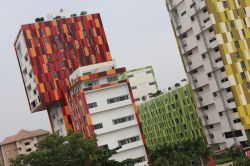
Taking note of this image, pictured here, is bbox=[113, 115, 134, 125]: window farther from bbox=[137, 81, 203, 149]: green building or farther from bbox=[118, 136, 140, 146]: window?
bbox=[137, 81, 203, 149]: green building

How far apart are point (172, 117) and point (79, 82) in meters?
34.5

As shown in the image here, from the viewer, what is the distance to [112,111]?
74.8 metres

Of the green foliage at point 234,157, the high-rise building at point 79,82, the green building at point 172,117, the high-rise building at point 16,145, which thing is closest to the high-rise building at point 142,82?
the green building at point 172,117

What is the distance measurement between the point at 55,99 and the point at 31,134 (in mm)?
63386

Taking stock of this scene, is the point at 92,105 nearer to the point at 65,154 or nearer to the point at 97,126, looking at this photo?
the point at 97,126

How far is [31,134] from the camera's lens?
140750 millimetres

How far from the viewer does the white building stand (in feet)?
240

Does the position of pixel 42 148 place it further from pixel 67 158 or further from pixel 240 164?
pixel 240 164

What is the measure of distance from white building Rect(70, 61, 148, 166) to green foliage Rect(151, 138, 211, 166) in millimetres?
3347

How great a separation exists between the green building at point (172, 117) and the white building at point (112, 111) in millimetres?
21298

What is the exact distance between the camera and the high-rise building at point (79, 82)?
7375 centimetres

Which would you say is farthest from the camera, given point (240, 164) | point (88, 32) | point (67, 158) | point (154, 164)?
point (88, 32)

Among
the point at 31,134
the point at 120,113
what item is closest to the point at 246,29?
the point at 120,113

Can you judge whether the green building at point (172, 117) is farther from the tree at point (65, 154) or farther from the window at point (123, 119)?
the tree at point (65, 154)
